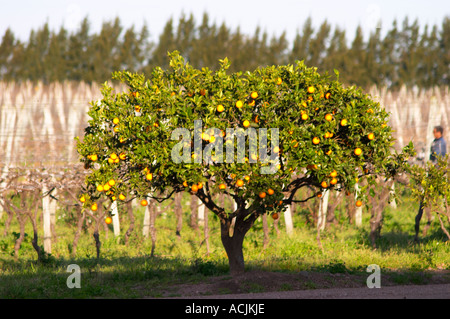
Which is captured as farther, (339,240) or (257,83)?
(339,240)

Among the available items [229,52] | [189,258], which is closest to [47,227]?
[189,258]

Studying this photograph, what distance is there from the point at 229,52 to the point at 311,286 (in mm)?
31462

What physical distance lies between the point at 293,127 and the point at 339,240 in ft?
23.0

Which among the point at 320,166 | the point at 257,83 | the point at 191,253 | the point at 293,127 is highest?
the point at 257,83

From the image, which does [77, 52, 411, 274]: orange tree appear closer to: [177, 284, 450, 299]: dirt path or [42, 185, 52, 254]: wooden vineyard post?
[177, 284, 450, 299]: dirt path

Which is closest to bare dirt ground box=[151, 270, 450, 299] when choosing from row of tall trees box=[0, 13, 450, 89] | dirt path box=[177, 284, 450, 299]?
dirt path box=[177, 284, 450, 299]

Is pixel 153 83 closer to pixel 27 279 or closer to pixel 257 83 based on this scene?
pixel 257 83

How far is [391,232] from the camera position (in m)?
14.3

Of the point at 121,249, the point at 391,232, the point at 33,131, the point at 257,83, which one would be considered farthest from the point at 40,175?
the point at 391,232

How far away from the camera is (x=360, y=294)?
25.1ft

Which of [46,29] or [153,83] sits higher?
[46,29]

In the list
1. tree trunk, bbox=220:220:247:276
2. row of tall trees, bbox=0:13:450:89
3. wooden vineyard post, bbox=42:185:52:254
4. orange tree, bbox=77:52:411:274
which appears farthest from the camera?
row of tall trees, bbox=0:13:450:89

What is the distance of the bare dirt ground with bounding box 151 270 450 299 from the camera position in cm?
762
